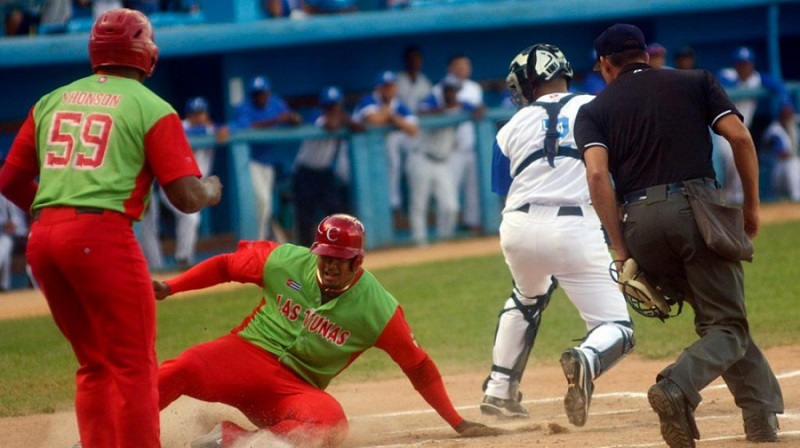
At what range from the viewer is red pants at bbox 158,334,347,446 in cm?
611

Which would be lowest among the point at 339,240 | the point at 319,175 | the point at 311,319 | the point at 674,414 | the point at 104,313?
the point at 319,175

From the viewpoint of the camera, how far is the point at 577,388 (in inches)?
247

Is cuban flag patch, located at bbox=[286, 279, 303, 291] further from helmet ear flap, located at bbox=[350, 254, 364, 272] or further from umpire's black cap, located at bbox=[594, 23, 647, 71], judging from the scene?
umpire's black cap, located at bbox=[594, 23, 647, 71]

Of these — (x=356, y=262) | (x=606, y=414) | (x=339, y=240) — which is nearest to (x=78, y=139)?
(x=339, y=240)

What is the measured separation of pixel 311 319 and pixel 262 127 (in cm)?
946

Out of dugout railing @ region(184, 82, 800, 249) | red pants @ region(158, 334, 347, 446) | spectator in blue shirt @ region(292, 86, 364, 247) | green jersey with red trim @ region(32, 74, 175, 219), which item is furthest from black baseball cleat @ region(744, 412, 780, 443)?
dugout railing @ region(184, 82, 800, 249)

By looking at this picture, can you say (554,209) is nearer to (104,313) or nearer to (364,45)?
(104,313)

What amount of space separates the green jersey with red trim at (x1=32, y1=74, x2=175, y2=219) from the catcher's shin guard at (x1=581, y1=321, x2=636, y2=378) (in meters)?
2.42

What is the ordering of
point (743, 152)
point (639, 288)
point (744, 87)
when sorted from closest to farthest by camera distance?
point (743, 152) < point (639, 288) < point (744, 87)

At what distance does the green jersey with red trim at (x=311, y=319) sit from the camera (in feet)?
20.4

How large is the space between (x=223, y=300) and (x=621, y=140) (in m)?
7.22

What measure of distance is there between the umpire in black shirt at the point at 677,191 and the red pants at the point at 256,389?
1517 millimetres

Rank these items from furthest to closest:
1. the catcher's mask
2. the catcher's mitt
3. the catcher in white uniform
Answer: the catcher's mask, the catcher in white uniform, the catcher's mitt

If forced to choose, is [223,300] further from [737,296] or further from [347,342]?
[737,296]
